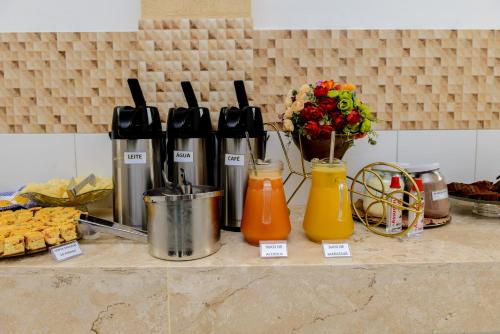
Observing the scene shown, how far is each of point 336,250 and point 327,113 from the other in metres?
0.35

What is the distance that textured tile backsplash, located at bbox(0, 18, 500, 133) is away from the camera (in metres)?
1.29

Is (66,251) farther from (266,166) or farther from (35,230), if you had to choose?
(266,166)

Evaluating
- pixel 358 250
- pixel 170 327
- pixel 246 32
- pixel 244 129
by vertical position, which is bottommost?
pixel 170 327

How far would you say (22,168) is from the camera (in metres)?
1.36

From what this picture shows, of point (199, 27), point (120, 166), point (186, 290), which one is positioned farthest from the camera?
point (199, 27)

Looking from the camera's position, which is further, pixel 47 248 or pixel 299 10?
pixel 299 10

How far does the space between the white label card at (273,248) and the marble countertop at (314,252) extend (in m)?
0.01

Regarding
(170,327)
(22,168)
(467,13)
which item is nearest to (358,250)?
(170,327)

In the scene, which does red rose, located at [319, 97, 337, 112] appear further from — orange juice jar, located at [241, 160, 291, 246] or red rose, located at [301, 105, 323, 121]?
orange juice jar, located at [241, 160, 291, 246]

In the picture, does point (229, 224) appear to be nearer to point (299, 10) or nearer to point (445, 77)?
point (299, 10)

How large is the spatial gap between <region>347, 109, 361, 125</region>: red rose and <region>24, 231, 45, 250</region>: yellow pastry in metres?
0.77

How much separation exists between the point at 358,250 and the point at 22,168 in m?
1.16

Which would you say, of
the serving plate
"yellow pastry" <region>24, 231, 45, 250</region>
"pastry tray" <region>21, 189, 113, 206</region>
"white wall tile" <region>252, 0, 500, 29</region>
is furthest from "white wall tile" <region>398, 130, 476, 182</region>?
"yellow pastry" <region>24, 231, 45, 250</region>

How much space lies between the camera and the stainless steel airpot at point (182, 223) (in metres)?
0.83
